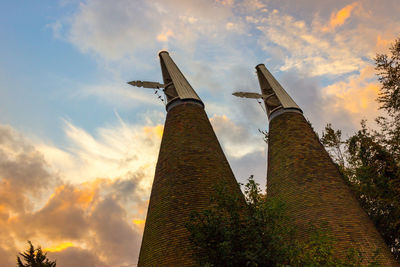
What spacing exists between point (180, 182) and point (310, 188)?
3.81 metres

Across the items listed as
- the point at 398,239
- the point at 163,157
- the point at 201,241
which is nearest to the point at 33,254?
the point at 163,157

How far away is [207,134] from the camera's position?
11.0 metres

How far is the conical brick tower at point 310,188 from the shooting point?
30.8 ft

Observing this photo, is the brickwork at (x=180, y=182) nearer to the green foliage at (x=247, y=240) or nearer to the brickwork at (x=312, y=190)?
the green foliage at (x=247, y=240)

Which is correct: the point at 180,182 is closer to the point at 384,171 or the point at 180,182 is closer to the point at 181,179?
the point at 181,179

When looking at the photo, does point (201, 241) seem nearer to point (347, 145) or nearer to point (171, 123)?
point (171, 123)

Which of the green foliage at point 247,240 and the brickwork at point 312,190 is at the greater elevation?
the brickwork at point 312,190

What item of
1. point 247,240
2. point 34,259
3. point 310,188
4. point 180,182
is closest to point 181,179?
point 180,182

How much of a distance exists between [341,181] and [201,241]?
5818 millimetres

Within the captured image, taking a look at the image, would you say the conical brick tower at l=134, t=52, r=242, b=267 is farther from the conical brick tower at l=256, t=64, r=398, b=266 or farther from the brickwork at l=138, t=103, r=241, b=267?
the conical brick tower at l=256, t=64, r=398, b=266

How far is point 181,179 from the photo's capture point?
9422mm

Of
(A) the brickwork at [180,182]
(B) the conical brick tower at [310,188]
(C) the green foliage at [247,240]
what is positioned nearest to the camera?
(C) the green foliage at [247,240]

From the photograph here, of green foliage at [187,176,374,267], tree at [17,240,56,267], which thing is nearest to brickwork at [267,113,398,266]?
green foliage at [187,176,374,267]

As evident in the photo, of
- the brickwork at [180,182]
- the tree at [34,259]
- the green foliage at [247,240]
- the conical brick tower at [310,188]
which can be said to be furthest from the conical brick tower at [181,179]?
the tree at [34,259]
